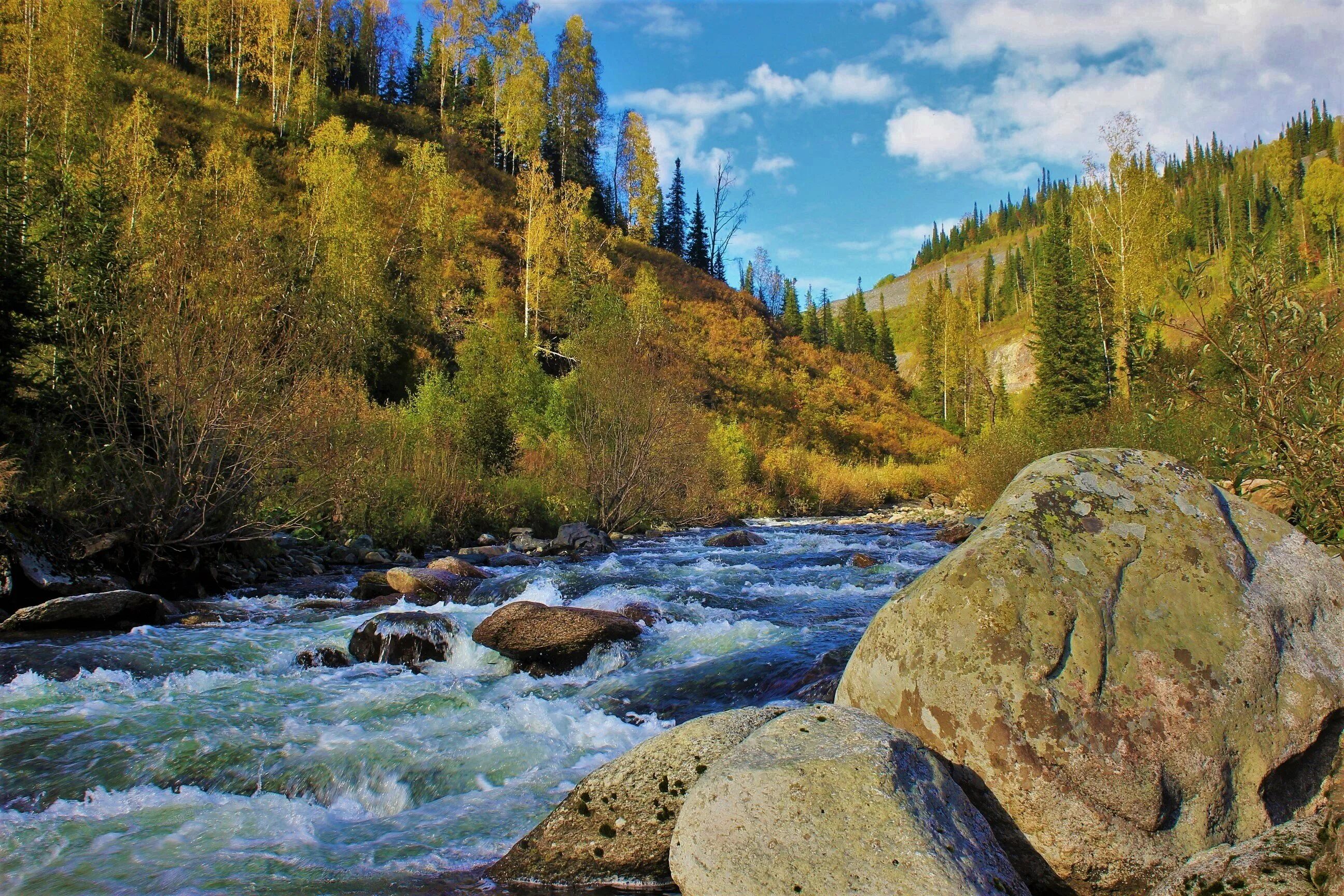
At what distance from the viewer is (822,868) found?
279 centimetres

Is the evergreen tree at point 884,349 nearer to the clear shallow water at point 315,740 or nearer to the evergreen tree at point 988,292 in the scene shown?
the evergreen tree at point 988,292

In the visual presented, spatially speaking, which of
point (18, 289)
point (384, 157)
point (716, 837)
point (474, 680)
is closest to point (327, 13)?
point (384, 157)

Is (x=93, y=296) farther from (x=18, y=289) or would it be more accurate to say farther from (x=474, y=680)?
(x=474, y=680)

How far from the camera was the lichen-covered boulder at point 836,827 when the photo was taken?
9.08 feet

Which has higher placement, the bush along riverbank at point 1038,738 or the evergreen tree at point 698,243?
the evergreen tree at point 698,243

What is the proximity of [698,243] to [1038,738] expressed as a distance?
67985 millimetres

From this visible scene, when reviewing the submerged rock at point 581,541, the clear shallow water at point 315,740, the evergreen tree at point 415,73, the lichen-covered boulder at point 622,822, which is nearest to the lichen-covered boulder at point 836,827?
the lichen-covered boulder at point 622,822

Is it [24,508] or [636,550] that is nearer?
[24,508]

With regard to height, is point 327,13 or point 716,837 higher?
point 327,13

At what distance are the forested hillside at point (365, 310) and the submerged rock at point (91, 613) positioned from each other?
5.60ft

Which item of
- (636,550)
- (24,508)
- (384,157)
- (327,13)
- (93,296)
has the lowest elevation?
(636,550)

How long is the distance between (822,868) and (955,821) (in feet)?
2.05

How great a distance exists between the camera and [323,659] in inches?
294

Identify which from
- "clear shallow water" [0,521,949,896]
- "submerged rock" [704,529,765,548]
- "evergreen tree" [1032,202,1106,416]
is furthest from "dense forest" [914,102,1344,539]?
"submerged rock" [704,529,765,548]
